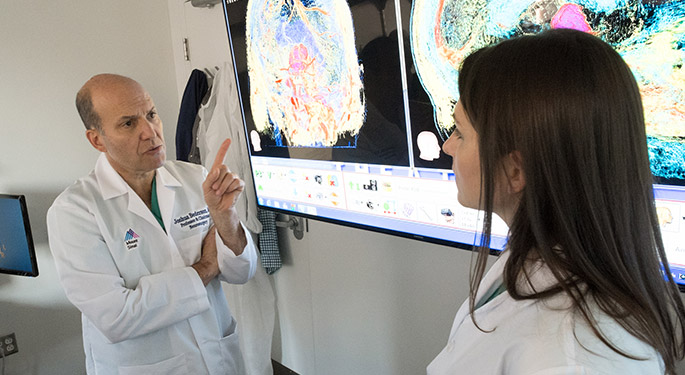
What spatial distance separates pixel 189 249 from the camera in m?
1.70

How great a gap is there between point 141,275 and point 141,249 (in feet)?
0.27

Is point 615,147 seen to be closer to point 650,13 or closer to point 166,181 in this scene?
point 650,13

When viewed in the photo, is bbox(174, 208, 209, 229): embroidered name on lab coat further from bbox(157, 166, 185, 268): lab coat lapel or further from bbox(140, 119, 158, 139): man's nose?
bbox(140, 119, 158, 139): man's nose

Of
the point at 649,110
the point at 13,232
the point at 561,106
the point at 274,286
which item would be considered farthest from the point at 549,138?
the point at 13,232

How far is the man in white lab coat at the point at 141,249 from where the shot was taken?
1.48m

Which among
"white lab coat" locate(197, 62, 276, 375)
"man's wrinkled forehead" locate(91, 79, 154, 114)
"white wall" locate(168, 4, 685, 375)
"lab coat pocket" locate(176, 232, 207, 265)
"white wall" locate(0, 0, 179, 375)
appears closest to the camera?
"man's wrinkled forehead" locate(91, 79, 154, 114)

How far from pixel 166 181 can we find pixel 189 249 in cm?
24

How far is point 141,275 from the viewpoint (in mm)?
1579

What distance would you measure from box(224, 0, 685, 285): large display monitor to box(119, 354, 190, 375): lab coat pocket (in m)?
0.73

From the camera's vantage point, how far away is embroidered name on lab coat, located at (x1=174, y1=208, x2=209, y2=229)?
5.55 feet

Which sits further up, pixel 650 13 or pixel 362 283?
pixel 650 13

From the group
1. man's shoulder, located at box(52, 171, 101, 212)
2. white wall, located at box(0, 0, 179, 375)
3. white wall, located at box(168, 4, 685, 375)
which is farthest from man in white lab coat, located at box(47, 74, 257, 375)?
white wall, located at box(0, 0, 179, 375)

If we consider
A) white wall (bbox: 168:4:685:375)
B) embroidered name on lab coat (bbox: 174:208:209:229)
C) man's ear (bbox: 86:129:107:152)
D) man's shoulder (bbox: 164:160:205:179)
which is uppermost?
man's ear (bbox: 86:129:107:152)

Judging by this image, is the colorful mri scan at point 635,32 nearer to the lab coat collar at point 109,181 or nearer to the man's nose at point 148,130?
the man's nose at point 148,130
